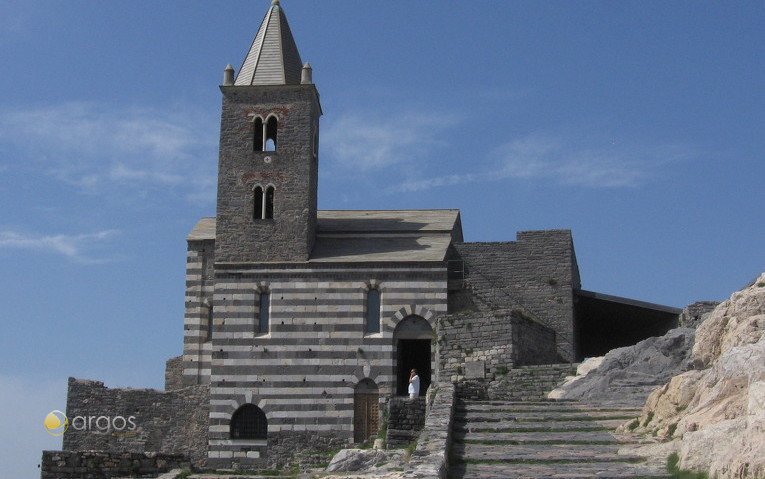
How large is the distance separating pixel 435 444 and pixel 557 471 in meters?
1.84

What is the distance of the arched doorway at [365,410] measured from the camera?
121ft

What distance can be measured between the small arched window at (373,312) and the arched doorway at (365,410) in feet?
5.43

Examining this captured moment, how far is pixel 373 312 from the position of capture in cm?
3822

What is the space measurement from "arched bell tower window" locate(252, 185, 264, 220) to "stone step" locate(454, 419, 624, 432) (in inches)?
782

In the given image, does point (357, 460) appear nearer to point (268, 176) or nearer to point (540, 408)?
point (540, 408)

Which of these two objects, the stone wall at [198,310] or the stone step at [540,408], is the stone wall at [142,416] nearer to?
the stone wall at [198,310]

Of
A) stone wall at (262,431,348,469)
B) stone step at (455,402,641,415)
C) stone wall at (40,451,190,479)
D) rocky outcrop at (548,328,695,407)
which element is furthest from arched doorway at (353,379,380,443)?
stone step at (455,402,641,415)

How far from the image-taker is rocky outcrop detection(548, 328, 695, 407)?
2508 cm

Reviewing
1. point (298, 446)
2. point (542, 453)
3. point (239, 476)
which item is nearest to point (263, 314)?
point (298, 446)

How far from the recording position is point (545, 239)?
39.8 meters

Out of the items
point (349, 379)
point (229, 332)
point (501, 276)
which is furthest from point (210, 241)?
point (501, 276)

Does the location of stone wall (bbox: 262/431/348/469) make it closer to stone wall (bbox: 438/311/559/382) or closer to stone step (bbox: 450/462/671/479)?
stone wall (bbox: 438/311/559/382)

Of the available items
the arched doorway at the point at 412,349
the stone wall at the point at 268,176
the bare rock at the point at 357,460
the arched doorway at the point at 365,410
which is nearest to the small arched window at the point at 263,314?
the stone wall at the point at 268,176

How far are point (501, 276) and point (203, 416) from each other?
10.5 meters
